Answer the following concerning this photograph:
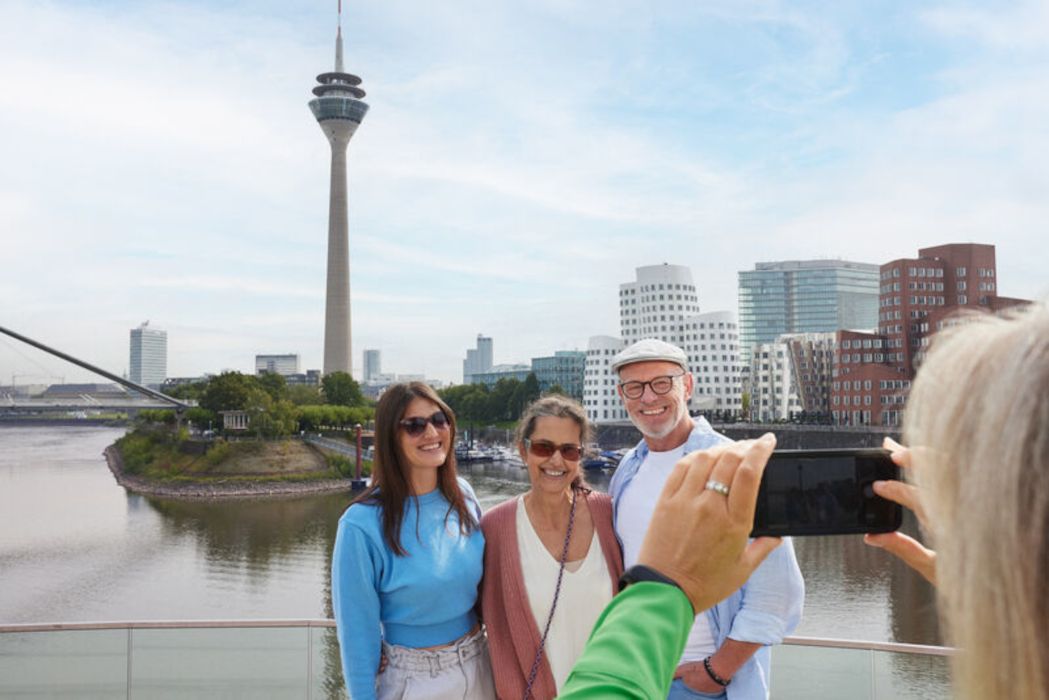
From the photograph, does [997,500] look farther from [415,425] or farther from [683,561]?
[415,425]

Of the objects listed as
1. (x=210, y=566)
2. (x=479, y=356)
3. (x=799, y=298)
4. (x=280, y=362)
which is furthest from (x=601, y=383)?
(x=479, y=356)

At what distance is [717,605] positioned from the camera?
1.74 meters

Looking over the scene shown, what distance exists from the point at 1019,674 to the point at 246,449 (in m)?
33.1

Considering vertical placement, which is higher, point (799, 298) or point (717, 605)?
point (799, 298)

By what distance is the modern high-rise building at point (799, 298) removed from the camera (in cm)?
7225

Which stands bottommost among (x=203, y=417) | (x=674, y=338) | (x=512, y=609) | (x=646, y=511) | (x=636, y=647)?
(x=203, y=417)

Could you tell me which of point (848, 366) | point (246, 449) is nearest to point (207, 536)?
point (246, 449)

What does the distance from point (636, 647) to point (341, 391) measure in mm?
49020

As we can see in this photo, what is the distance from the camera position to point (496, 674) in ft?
5.93

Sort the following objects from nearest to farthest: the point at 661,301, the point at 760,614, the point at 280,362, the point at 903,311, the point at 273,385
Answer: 1. the point at 760,614
2. the point at 903,311
3. the point at 273,385
4. the point at 661,301
5. the point at 280,362

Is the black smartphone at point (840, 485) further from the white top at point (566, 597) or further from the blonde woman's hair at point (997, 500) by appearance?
the white top at point (566, 597)

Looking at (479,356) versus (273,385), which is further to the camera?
(479,356)

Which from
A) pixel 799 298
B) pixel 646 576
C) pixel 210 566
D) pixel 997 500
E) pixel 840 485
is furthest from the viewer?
pixel 799 298

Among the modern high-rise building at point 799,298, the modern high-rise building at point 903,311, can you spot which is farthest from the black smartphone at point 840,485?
the modern high-rise building at point 799,298
